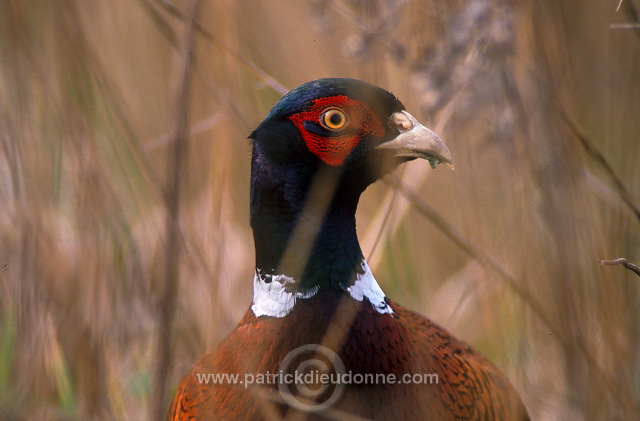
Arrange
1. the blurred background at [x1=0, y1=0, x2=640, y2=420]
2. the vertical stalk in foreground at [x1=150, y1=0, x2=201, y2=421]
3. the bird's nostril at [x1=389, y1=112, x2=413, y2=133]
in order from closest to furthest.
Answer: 1. the vertical stalk in foreground at [x1=150, y1=0, x2=201, y2=421]
2. the bird's nostril at [x1=389, y1=112, x2=413, y2=133]
3. the blurred background at [x1=0, y1=0, x2=640, y2=420]

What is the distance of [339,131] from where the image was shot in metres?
2.46

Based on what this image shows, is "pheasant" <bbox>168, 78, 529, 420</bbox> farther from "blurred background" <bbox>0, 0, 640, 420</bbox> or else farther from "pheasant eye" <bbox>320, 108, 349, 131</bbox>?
"blurred background" <bbox>0, 0, 640, 420</bbox>

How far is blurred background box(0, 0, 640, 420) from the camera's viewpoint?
2.63m

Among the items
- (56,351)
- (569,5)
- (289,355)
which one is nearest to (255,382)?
(289,355)

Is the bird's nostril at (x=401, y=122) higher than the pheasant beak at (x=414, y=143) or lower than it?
higher

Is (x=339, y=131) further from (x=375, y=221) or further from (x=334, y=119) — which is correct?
(x=375, y=221)

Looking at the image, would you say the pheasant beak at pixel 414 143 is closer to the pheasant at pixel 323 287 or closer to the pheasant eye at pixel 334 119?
the pheasant at pixel 323 287

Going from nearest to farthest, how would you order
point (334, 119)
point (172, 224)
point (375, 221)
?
point (172, 224)
point (334, 119)
point (375, 221)

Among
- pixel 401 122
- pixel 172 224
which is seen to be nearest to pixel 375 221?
pixel 401 122

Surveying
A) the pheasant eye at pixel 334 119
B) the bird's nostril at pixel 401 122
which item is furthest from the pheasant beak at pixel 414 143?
the pheasant eye at pixel 334 119

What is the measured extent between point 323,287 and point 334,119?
21.9 inches

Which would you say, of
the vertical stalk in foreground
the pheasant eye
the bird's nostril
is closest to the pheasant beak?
the bird's nostril

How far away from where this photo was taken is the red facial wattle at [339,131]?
2463 mm

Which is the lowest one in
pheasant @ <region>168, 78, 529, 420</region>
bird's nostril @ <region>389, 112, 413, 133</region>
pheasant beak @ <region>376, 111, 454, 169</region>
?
pheasant @ <region>168, 78, 529, 420</region>
